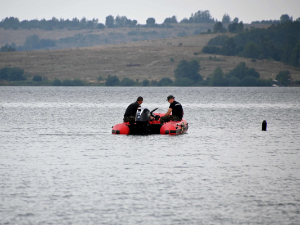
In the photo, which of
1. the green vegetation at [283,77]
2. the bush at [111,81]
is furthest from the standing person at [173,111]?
the green vegetation at [283,77]

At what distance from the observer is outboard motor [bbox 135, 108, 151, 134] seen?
29.3 metres

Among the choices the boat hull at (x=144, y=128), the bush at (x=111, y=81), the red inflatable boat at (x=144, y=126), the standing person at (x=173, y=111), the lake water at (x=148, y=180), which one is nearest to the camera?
the lake water at (x=148, y=180)

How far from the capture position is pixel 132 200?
1505 centimetres

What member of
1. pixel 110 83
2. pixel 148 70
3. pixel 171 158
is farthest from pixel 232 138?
pixel 148 70

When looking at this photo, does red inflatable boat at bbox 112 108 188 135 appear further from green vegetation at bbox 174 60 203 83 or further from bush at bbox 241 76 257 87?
green vegetation at bbox 174 60 203 83

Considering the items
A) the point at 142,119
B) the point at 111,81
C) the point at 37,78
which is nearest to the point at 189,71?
the point at 111,81

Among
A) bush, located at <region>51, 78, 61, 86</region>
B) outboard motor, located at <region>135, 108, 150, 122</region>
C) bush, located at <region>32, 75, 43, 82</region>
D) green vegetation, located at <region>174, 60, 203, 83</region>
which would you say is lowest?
bush, located at <region>51, 78, 61, 86</region>

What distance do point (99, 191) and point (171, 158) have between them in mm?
7202

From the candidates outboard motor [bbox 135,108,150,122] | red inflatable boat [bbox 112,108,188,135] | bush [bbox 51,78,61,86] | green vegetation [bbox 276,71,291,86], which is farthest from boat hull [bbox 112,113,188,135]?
green vegetation [bbox 276,71,291,86]

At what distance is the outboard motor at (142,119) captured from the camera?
29.3 m

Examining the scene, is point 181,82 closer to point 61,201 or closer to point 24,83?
point 24,83

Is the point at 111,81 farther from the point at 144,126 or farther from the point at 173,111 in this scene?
the point at 144,126

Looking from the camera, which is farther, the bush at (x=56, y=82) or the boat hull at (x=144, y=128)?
the bush at (x=56, y=82)

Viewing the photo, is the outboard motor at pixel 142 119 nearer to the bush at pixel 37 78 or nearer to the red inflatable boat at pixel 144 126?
the red inflatable boat at pixel 144 126
